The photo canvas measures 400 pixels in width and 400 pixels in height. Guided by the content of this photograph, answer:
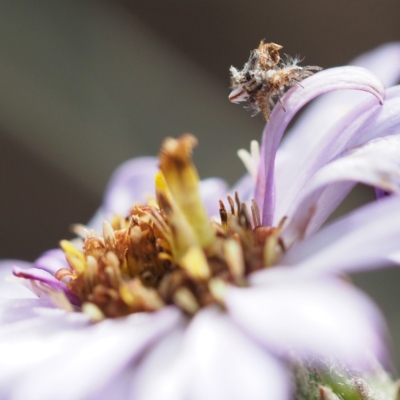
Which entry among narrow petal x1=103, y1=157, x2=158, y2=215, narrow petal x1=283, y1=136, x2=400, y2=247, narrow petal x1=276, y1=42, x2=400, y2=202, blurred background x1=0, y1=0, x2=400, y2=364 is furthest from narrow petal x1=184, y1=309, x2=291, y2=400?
blurred background x1=0, y1=0, x2=400, y2=364

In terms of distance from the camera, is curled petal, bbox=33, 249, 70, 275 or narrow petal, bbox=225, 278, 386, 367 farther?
curled petal, bbox=33, 249, 70, 275

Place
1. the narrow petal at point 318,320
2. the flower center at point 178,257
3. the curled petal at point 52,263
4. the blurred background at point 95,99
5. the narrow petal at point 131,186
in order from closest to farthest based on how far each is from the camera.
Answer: the narrow petal at point 318,320
the flower center at point 178,257
the curled petal at point 52,263
the narrow petal at point 131,186
the blurred background at point 95,99

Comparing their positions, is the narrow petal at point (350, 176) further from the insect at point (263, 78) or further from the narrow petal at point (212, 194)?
the narrow petal at point (212, 194)

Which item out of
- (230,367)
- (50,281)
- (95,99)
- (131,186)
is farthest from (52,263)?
(95,99)

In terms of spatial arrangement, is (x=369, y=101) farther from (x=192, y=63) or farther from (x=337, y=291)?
(x=192, y=63)

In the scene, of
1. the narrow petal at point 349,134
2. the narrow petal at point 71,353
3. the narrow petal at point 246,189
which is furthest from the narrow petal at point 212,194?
the narrow petal at point 71,353

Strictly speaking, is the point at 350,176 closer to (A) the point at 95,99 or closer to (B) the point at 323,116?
(B) the point at 323,116

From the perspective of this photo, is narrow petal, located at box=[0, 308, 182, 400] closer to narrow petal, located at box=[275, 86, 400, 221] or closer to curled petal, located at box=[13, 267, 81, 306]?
curled petal, located at box=[13, 267, 81, 306]
